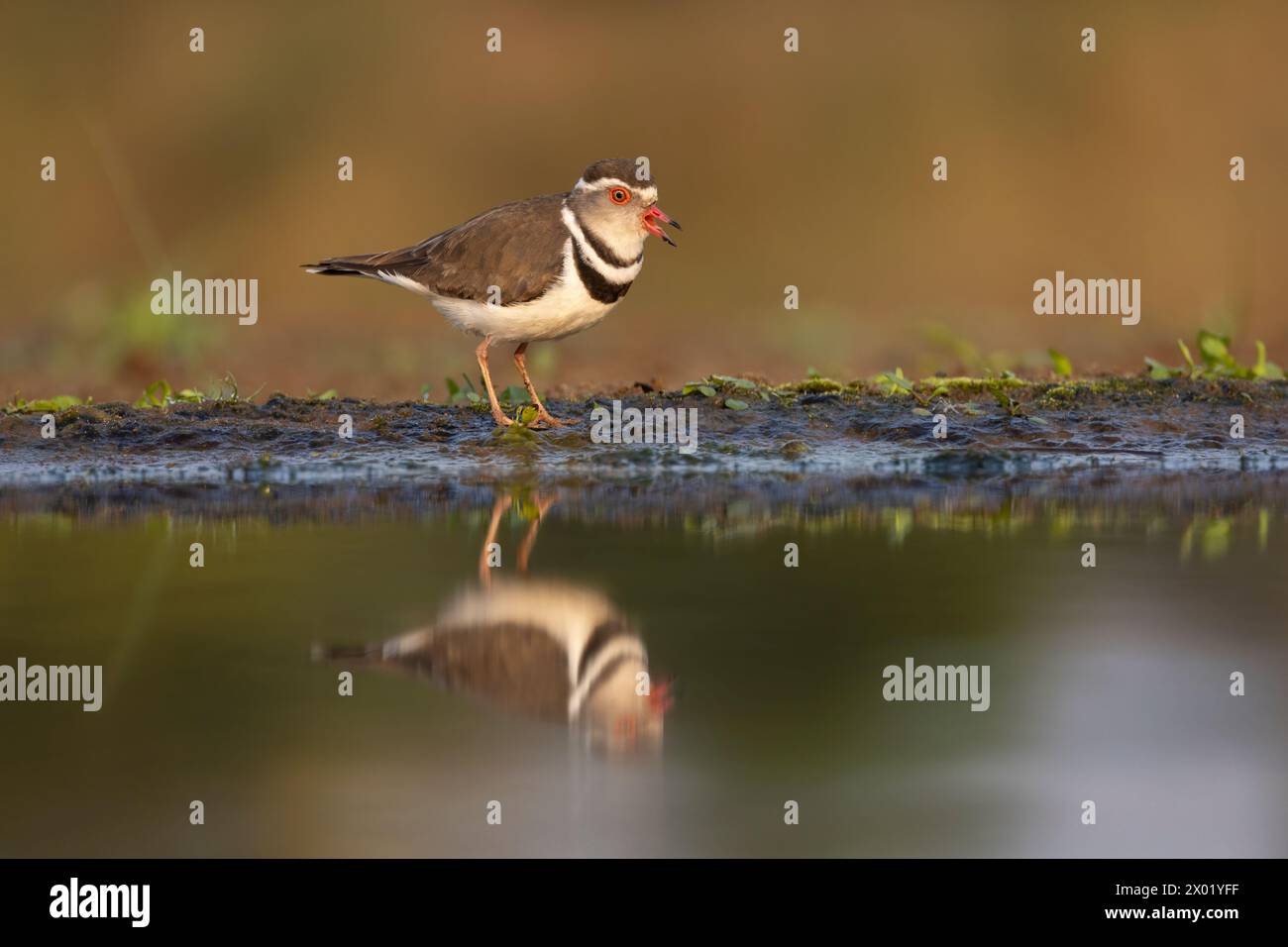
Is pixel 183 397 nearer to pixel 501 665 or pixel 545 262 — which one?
pixel 545 262

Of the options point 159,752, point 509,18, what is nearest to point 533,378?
point 509,18

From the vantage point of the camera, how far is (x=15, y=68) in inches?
690

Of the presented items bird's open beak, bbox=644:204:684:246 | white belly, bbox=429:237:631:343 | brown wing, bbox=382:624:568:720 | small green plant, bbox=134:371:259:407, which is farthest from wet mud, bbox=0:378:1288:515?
brown wing, bbox=382:624:568:720

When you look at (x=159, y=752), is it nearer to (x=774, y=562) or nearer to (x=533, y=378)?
(x=774, y=562)

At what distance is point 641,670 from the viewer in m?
5.57

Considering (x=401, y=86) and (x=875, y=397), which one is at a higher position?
(x=401, y=86)

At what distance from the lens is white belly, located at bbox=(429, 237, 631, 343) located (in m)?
9.45

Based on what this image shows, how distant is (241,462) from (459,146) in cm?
888

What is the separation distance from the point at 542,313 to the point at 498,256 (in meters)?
0.39

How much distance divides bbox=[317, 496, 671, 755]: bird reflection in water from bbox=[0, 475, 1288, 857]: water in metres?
0.02

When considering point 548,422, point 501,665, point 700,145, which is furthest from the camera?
point 700,145

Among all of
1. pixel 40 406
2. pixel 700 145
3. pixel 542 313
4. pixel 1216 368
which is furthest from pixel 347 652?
pixel 700 145

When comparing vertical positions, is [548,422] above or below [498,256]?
below

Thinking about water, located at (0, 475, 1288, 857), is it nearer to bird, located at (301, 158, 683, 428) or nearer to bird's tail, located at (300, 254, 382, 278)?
bird, located at (301, 158, 683, 428)
